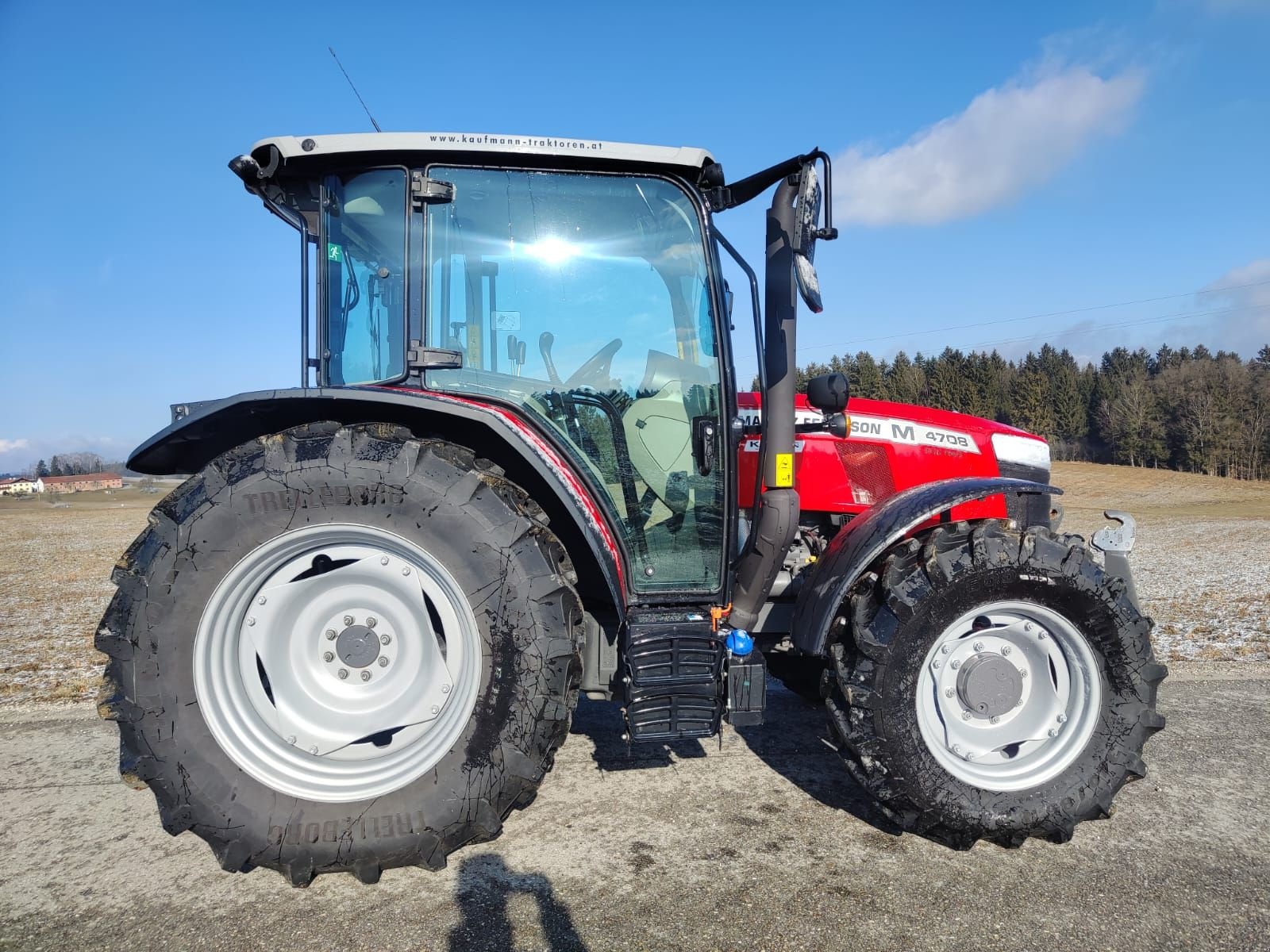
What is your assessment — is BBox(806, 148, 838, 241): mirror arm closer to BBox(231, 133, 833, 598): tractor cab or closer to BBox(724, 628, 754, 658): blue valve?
BBox(231, 133, 833, 598): tractor cab

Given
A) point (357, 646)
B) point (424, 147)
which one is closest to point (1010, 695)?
point (357, 646)

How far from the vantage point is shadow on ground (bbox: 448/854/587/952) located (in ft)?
6.53

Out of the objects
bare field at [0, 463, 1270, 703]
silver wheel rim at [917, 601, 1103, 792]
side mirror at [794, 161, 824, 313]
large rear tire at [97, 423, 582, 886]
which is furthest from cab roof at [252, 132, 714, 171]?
bare field at [0, 463, 1270, 703]

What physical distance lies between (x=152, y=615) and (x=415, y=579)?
0.73 metres

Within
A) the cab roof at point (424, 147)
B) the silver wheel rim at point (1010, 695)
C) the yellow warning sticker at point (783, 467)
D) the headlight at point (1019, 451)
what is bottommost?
the silver wheel rim at point (1010, 695)

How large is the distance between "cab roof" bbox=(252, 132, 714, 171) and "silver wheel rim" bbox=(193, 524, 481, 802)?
1.26m

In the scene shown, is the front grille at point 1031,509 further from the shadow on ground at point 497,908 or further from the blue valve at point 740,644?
the shadow on ground at point 497,908

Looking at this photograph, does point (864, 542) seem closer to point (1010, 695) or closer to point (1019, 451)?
point (1010, 695)

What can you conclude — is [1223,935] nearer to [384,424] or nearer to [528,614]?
[528,614]

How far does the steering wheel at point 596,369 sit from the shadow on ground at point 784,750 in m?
1.46

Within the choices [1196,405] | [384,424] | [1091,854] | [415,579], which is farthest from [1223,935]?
[1196,405]

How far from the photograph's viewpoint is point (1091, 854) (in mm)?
2459

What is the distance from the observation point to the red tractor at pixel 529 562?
225cm

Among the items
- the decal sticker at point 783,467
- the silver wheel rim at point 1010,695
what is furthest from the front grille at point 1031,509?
the decal sticker at point 783,467
